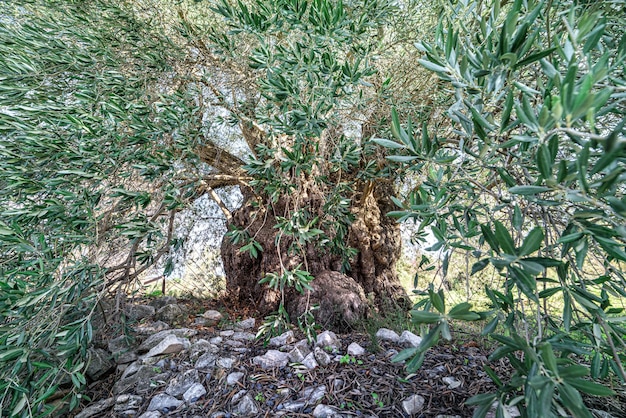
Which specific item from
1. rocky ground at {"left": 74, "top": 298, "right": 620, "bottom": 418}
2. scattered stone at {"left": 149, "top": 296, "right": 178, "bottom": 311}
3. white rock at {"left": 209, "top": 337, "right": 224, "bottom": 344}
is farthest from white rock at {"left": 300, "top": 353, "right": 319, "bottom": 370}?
scattered stone at {"left": 149, "top": 296, "right": 178, "bottom": 311}

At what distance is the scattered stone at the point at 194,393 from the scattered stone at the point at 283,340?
0.67 m

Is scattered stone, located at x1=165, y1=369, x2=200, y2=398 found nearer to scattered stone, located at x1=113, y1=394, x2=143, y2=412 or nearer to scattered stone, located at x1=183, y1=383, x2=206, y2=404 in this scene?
scattered stone, located at x1=183, y1=383, x2=206, y2=404

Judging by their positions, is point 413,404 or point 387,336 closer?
point 413,404

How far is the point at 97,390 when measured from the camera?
2.54m

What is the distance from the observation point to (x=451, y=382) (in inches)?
80.0

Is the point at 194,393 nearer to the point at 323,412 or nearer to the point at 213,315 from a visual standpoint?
the point at 323,412

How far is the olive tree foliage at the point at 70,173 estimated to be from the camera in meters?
1.73

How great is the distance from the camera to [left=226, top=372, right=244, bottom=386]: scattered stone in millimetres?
2324

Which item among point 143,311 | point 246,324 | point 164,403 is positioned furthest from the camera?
point 143,311

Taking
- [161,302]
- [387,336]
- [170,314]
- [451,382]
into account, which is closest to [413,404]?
[451,382]

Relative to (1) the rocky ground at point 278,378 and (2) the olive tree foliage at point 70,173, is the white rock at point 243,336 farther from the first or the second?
(2) the olive tree foliage at point 70,173

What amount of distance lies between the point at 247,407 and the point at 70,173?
1.81 meters

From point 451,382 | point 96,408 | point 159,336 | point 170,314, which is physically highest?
point 451,382

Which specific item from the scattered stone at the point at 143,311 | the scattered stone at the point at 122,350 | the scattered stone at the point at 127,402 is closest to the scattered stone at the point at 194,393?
the scattered stone at the point at 127,402
